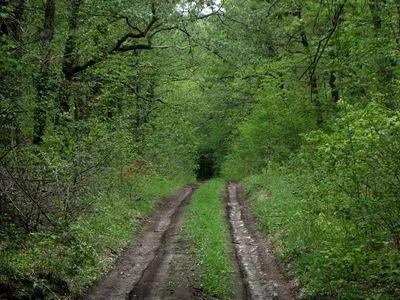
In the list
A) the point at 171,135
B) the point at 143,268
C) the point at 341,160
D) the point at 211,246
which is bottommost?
the point at 211,246

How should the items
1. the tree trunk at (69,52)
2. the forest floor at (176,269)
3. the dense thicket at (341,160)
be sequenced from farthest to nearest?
the tree trunk at (69,52) → the forest floor at (176,269) → the dense thicket at (341,160)

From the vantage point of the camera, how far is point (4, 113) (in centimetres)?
1045

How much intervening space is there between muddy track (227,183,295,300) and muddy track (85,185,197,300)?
81.4 inches

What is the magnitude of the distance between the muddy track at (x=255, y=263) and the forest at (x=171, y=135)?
1.36 ft

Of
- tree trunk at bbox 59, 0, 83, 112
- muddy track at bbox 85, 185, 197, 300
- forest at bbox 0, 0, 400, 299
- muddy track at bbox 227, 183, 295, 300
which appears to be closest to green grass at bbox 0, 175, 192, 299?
forest at bbox 0, 0, 400, 299

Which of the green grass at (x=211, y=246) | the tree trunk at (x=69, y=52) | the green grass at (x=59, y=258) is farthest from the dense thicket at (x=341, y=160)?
the tree trunk at (x=69, y=52)

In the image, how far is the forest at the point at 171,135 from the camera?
8047 mm

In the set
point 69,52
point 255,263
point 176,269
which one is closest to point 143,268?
point 176,269

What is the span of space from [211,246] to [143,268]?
8.12ft

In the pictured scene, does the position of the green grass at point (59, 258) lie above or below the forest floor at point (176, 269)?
above

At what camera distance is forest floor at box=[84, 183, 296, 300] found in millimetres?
10508

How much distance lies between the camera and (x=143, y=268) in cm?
1241

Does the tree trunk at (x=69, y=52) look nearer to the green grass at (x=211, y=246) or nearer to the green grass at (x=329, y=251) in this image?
the green grass at (x=211, y=246)

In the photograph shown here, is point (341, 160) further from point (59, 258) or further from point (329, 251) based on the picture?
point (59, 258)
